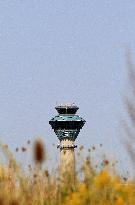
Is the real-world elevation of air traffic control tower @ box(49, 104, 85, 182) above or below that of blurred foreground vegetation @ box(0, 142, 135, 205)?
above

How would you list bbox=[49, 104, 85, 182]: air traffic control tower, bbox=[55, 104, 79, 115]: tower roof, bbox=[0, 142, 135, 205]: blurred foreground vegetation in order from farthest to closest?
bbox=[49, 104, 85, 182]: air traffic control tower, bbox=[55, 104, 79, 115]: tower roof, bbox=[0, 142, 135, 205]: blurred foreground vegetation

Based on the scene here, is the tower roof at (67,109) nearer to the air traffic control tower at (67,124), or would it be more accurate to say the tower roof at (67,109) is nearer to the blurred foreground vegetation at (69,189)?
the air traffic control tower at (67,124)

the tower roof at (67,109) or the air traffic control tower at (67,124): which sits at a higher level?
the tower roof at (67,109)

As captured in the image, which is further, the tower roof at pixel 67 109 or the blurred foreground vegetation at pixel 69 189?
the tower roof at pixel 67 109

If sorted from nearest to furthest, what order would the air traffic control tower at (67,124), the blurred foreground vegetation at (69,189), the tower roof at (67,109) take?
1. the blurred foreground vegetation at (69,189)
2. the tower roof at (67,109)
3. the air traffic control tower at (67,124)

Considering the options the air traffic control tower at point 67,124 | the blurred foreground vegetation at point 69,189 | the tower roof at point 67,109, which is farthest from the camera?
the air traffic control tower at point 67,124

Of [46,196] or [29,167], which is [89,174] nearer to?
[46,196]

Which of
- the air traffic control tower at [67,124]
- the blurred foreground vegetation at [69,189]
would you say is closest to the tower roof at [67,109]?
the air traffic control tower at [67,124]

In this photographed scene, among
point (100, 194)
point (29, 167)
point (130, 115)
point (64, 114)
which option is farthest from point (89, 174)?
point (64, 114)

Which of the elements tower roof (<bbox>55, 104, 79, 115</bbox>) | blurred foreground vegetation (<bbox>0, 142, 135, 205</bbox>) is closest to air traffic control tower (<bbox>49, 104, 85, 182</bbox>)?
tower roof (<bbox>55, 104, 79, 115</bbox>)

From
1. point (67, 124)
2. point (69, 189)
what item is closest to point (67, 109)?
point (67, 124)

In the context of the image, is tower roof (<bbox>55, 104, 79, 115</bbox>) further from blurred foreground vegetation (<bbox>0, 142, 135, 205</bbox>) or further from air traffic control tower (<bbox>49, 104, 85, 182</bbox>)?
blurred foreground vegetation (<bbox>0, 142, 135, 205</bbox>)

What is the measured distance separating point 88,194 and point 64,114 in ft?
87.8

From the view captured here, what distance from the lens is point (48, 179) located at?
6703 mm
